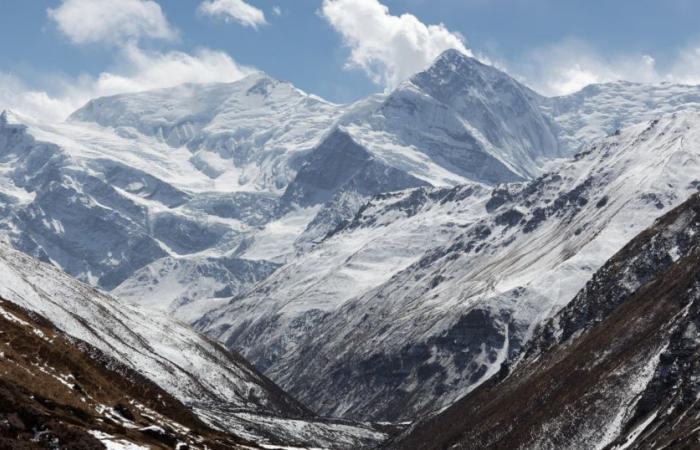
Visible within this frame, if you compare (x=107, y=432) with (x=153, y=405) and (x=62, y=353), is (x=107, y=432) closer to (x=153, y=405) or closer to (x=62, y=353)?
(x=62, y=353)

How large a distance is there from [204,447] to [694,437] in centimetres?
8454

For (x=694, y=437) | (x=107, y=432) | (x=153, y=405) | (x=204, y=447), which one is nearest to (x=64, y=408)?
(x=107, y=432)

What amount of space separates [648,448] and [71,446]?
415 ft

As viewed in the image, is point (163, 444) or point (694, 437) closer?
point (163, 444)

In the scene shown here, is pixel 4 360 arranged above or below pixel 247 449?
above

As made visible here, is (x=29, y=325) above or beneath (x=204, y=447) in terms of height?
above

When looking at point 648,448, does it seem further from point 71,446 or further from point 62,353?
point 71,446

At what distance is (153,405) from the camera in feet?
500

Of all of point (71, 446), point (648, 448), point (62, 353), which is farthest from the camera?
point (648, 448)

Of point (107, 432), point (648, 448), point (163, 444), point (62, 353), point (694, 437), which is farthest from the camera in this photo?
point (648, 448)

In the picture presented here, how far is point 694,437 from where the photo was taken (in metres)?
172

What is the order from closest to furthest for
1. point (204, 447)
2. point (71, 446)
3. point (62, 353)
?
point (71, 446)
point (204, 447)
point (62, 353)

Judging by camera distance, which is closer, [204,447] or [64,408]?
[64,408]

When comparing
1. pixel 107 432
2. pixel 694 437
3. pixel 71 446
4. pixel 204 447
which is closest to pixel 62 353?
pixel 204 447
